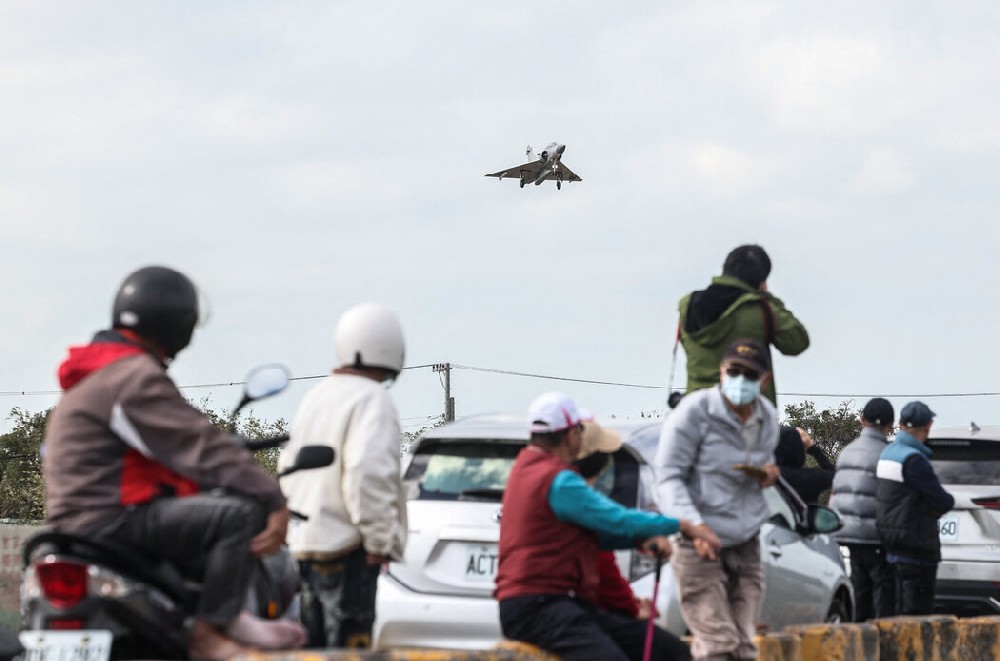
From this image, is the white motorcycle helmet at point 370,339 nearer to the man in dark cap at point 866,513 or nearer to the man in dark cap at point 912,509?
the man in dark cap at point 912,509

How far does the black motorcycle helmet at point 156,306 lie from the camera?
528 centimetres

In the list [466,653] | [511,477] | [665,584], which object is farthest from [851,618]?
[466,653]

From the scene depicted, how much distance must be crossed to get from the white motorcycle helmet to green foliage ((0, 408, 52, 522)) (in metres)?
22.9

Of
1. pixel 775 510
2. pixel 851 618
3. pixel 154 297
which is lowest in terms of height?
pixel 851 618

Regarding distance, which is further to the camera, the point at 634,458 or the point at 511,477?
the point at 634,458

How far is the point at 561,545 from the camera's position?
6.23m

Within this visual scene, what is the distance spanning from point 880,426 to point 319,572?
5.79m

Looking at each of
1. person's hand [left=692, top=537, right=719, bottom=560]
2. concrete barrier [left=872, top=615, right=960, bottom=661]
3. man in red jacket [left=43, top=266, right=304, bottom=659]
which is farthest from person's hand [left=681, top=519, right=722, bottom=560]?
man in red jacket [left=43, top=266, right=304, bottom=659]

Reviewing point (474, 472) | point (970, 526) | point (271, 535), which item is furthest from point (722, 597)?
point (970, 526)

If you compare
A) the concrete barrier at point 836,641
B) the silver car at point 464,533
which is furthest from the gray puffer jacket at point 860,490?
the silver car at point 464,533

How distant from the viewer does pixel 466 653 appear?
17.0 feet

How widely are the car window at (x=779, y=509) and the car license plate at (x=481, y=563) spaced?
2.02m

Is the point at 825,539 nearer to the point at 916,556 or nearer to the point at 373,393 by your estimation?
the point at 916,556

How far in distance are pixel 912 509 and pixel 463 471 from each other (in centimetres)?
404
